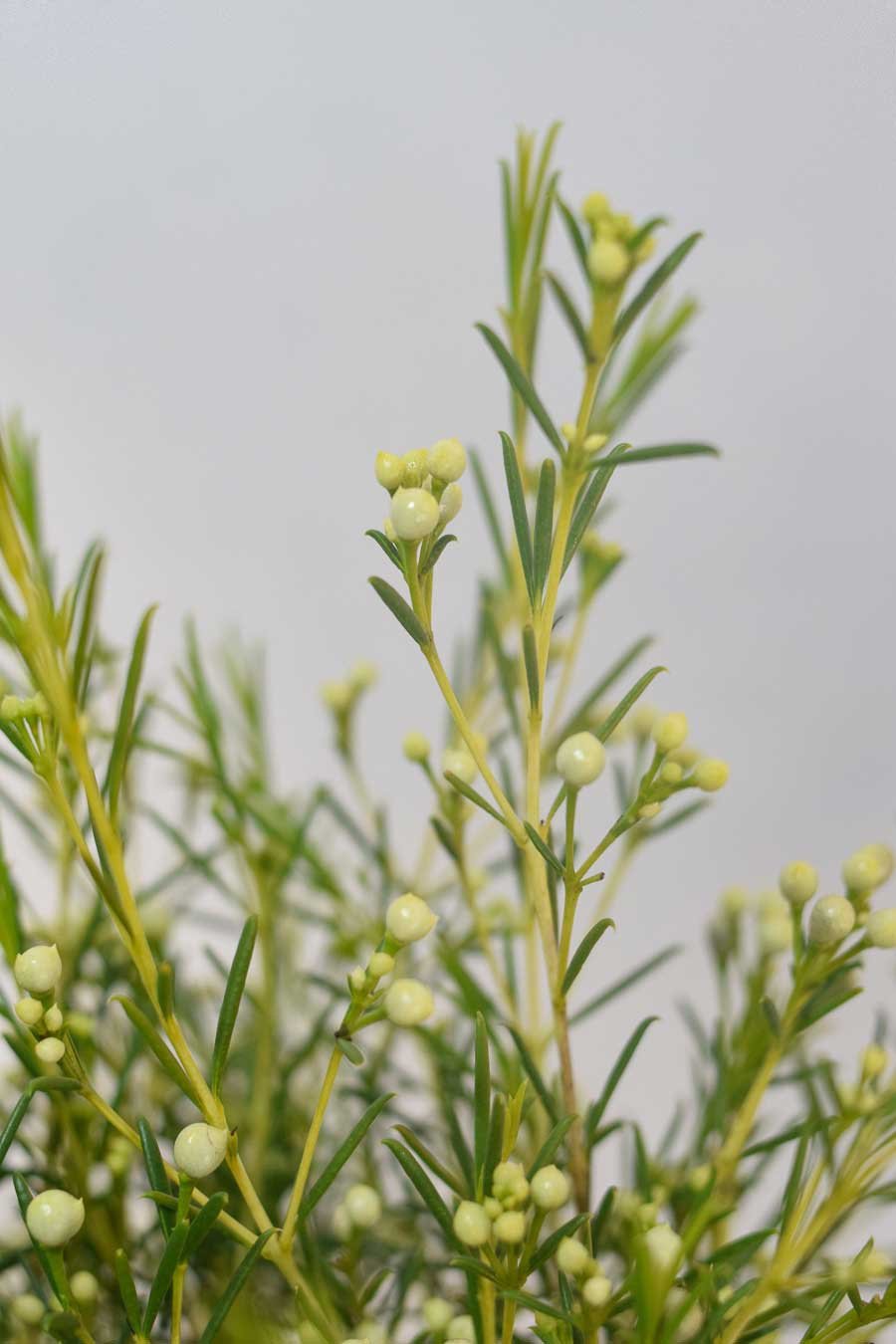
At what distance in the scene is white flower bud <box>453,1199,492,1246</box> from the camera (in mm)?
238

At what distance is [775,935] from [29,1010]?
221 millimetres

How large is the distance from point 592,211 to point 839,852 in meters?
0.97

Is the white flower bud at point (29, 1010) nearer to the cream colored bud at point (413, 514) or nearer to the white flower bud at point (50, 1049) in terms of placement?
the white flower bud at point (50, 1049)

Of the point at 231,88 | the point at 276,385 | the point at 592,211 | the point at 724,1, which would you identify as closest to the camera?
the point at 592,211

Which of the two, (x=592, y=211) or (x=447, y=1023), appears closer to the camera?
(x=592, y=211)

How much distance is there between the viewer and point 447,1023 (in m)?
0.49

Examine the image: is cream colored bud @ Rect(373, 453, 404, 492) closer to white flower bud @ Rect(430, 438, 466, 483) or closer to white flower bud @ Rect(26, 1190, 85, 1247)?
white flower bud @ Rect(430, 438, 466, 483)

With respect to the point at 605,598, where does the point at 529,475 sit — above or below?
above

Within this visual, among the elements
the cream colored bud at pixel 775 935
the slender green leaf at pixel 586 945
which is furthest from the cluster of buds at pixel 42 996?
the cream colored bud at pixel 775 935

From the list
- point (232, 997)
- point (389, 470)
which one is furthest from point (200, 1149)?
point (389, 470)

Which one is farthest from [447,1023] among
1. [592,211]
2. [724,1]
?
[724,1]

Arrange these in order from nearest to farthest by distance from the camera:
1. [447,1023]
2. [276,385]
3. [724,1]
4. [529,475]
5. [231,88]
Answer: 1. [529,475]
2. [447,1023]
3. [724,1]
4. [231,88]
5. [276,385]

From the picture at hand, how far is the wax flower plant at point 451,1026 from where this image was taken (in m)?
0.23

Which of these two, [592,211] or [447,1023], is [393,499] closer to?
[592,211]
